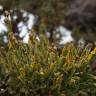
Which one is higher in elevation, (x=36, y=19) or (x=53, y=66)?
(x=36, y=19)

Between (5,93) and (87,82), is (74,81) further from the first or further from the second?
(5,93)

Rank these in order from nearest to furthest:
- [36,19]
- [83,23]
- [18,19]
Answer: [18,19]
[36,19]
[83,23]

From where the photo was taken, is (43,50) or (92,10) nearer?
(43,50)

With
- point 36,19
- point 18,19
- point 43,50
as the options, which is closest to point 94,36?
point 36,19

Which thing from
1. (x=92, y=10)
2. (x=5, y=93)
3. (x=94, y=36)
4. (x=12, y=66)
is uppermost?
(x=92, y=10)

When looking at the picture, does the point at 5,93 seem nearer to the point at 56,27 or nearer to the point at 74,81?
the point at 74,81

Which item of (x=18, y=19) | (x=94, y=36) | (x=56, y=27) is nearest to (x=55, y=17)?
(x=56, y=27)

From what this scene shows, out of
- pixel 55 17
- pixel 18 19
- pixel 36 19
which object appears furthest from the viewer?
pixel 36 19
